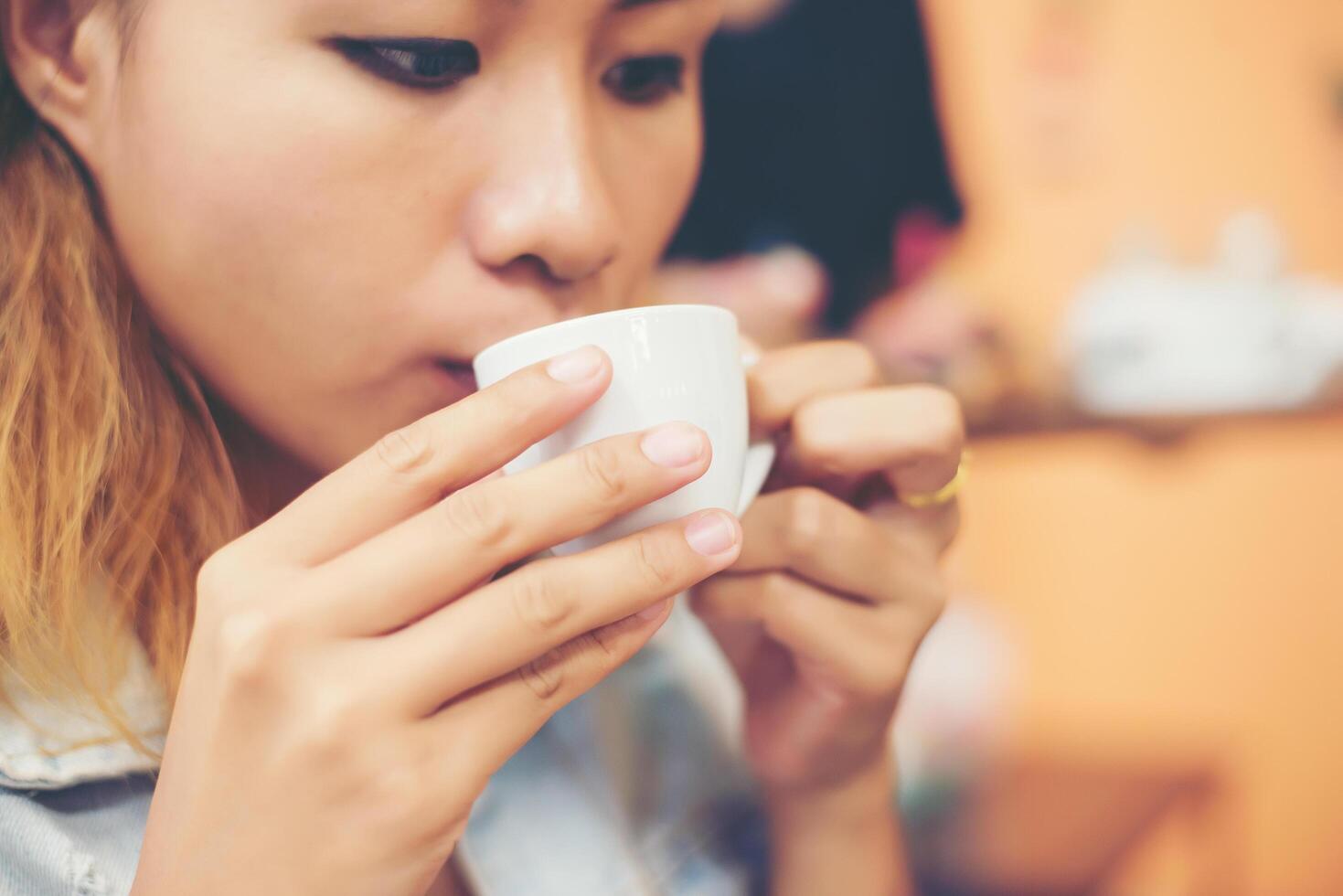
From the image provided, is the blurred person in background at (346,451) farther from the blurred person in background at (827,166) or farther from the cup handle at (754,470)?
the blurred person in background at (827,166)

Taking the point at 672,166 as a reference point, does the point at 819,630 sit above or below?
below

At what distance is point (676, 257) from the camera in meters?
1.71

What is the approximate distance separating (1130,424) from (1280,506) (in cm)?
151

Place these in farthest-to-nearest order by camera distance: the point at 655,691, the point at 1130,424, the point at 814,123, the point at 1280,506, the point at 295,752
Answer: the point at 1280,506, the point at 814,123, the point at 1130,424, the point at 655,691, the point at 295,752

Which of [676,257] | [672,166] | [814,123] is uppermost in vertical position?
[672,166]

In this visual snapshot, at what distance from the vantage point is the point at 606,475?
20.4 inches

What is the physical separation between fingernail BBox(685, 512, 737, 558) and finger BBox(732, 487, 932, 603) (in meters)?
0.16

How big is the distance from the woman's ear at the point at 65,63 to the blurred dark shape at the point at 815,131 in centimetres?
113

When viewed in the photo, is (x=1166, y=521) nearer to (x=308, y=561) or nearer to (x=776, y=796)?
(x=776, y=796)

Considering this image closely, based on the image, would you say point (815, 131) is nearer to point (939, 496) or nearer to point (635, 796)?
point (939, 496)

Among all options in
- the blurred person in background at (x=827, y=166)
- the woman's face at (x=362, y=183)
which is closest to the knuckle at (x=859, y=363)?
the woman's face at (x=362, y=183)

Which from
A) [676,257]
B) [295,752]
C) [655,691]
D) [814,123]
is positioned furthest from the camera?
[814,123]

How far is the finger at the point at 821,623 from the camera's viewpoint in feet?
2.46

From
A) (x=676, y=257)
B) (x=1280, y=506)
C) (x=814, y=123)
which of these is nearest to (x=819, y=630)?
(x=676, y=257)
